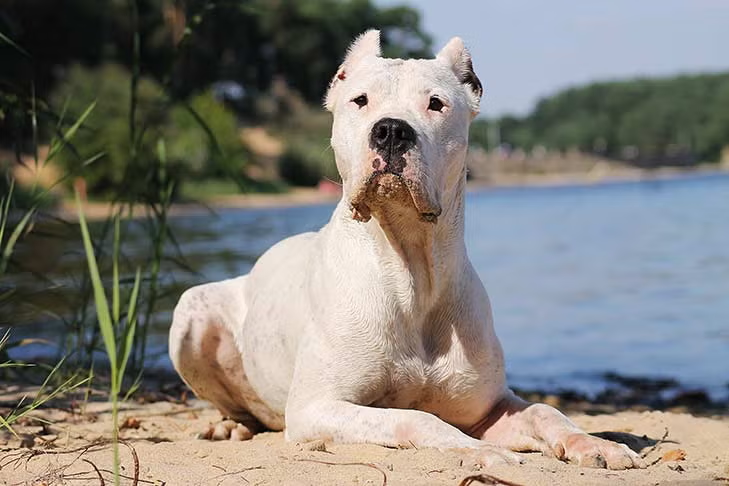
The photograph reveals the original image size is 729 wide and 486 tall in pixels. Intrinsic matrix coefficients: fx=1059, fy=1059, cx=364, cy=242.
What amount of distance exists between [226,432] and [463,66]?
1.93 metres

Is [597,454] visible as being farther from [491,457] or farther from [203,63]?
[203,63]

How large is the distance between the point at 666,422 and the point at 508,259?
41.2 feet

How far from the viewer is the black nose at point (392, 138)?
355 centimetres

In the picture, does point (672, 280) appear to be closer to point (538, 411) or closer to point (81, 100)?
point (538, 411)

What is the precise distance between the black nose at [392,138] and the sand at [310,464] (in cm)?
99

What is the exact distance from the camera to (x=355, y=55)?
4.24 metres

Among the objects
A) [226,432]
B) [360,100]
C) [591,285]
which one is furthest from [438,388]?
[591,285]

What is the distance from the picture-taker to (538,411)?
4.01m

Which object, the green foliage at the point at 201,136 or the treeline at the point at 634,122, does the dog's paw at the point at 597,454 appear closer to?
the green foliage at the point at 201,136

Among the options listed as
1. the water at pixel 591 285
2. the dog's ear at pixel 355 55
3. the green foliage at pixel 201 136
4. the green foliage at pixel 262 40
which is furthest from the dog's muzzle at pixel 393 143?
the green foliage at pixel 262 40

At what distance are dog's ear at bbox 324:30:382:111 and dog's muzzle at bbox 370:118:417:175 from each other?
2.13 ft

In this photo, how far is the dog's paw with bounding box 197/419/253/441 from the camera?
4680mm

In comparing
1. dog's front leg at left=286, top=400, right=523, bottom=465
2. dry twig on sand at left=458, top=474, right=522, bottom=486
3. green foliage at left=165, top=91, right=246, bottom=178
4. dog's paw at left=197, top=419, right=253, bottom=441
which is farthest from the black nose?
green foliage at left=165, top=91, right=246, bottom=178

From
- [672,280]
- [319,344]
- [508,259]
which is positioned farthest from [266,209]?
[319,344]
